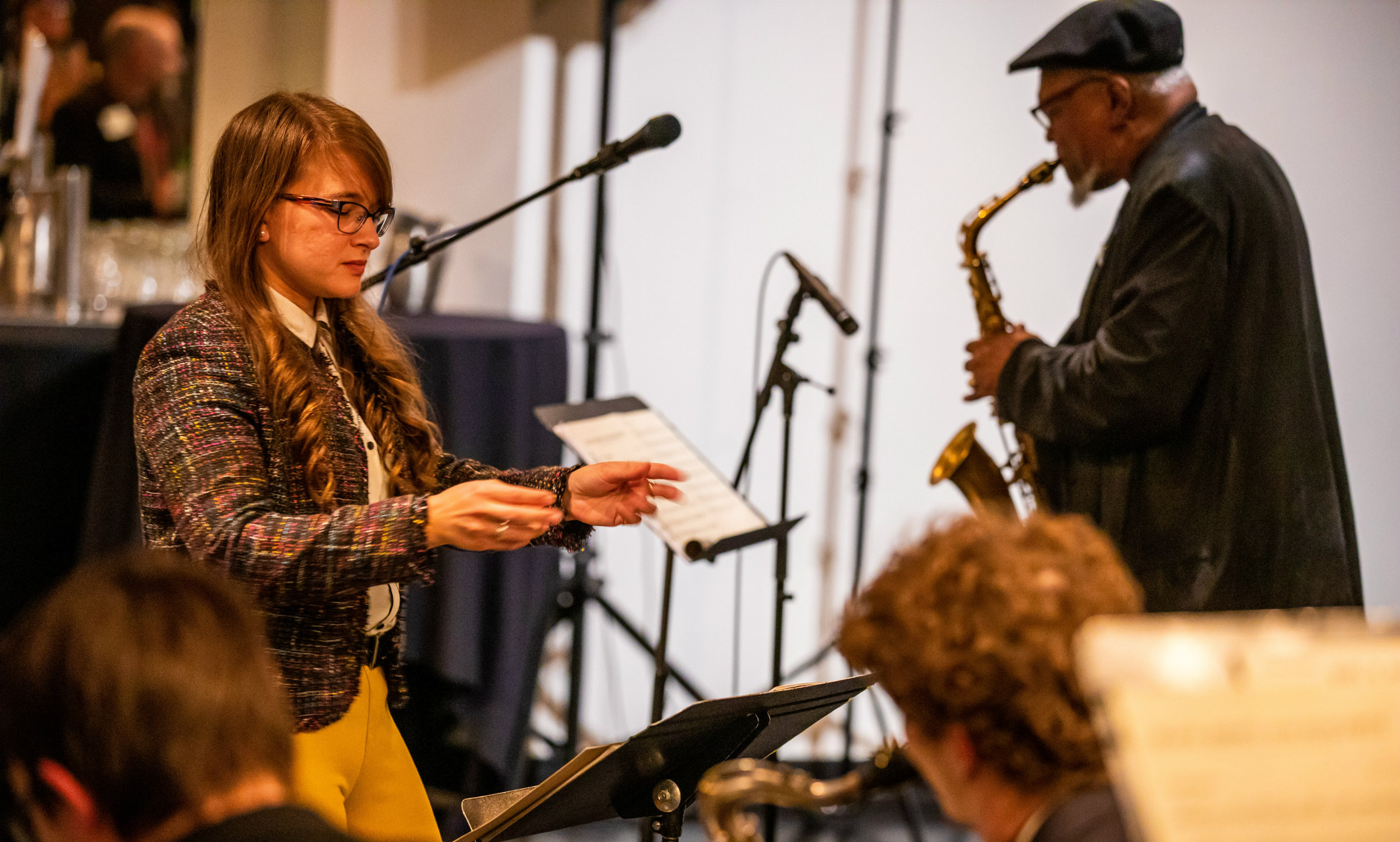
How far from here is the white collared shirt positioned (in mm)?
1773

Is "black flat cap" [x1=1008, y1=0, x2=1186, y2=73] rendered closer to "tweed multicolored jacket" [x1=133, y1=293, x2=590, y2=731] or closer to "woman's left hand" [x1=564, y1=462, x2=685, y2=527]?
"woman's left hand" [x1=564, y1=462, x2=685, y2=527]

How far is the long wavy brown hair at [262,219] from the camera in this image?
65.7 inches

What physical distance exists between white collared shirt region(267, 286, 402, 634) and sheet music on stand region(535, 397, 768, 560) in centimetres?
34

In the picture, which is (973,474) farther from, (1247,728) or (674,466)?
(1247,728)

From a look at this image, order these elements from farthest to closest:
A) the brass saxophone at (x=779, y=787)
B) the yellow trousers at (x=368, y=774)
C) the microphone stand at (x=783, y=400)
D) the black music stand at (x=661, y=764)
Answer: the microphone stand at (x=783, y=400), the yellow trousers at (x=368, y=774), the black music stand at (x=661, y=764), the brass saxophone at (x=779, y=787)

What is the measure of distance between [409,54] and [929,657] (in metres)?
3.26

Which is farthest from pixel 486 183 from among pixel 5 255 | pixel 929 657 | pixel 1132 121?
pixel 929 657

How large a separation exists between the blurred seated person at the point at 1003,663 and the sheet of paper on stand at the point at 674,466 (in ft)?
3.30

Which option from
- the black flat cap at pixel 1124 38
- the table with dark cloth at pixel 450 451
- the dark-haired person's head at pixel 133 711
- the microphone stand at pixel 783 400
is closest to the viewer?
the dark-haired person's head at pixel 133 711

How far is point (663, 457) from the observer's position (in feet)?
7.23

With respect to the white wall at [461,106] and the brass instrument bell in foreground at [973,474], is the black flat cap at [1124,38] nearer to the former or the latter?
Answer: the brass instrument bell in foreground at [973,474]

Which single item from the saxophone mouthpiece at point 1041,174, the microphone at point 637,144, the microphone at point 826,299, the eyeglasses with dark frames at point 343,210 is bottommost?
the microphone at point 826,299

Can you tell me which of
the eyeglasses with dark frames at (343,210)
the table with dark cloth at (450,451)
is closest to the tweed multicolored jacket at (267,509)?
the eyeglasses with dark frames at (343,210)

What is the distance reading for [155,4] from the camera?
409 cm
